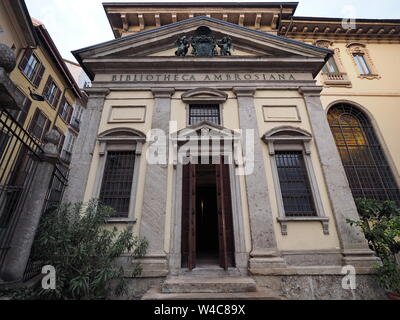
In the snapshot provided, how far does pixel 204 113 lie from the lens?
7414mm

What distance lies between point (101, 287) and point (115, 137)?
14.9 feet

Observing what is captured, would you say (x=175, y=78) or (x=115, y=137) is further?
(x=175, y=78)

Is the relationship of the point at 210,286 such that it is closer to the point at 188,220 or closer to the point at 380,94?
the point at 188,220

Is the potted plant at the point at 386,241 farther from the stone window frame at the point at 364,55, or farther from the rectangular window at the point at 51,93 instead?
the rectangular window at the point at 51,93

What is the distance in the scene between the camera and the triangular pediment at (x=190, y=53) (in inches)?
304

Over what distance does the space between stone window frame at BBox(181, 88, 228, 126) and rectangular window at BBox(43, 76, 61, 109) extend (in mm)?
13099

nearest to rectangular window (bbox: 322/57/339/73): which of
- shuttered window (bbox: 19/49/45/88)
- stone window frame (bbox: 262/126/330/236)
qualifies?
stone window frame (bbox: 262/126/330/236)

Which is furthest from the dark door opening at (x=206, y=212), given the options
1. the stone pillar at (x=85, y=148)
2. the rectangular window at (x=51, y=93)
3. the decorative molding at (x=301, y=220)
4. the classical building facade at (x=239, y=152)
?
the rectangular window at (x=51, y=93)

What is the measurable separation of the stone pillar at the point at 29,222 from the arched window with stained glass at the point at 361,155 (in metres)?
10.7

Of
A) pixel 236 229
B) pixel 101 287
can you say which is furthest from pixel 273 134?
pixel 101 287

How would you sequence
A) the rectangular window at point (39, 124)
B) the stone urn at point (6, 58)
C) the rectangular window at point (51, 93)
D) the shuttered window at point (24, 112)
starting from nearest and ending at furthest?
the stone urn at point (6, 58), the shuttered window at point (24, 112), the rectangular window at point (39, 124), the rectangular window at point (51, 93)

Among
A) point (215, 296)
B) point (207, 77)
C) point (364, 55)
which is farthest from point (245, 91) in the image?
point (364, 55)
